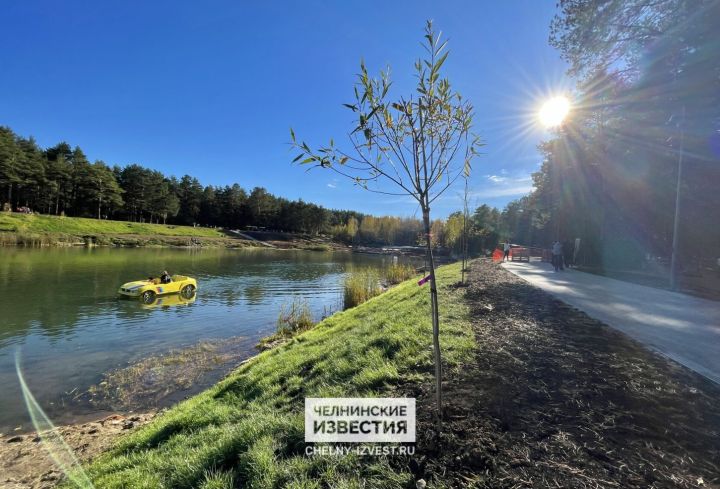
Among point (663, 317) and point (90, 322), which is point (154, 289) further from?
point (663, 317)

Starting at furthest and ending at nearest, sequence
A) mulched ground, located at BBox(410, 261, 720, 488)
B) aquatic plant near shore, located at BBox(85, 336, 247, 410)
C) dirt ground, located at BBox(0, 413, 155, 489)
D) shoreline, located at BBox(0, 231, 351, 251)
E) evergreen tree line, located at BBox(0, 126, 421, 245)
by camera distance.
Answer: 1. evergreen tree line, located at BBox(0, 126, 421, 245)
2. shoreline, located at BBox(0, 231, 351, 251)
3. aquatic plant near shore, located at BBox(85, 336, 247, 410)
4. dirt ground, located at BBox(0, 413, 155, 489)
5. mulched ground, located at BBox(410, 261, 720, 488)

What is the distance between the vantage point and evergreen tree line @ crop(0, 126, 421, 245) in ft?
199

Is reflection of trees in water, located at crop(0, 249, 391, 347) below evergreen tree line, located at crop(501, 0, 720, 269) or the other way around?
below

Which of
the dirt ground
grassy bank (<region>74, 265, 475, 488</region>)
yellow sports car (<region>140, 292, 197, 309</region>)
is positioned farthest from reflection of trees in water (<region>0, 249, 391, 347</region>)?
grassy bank (<region>74, 265, 475, 488</region>)

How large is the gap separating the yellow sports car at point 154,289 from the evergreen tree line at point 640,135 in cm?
2435

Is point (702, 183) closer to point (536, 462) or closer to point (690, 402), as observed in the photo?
point (690, 402)

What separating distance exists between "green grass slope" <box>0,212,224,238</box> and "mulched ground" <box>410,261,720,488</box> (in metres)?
65.4

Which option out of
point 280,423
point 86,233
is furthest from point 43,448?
point 86,233

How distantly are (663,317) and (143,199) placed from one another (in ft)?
308

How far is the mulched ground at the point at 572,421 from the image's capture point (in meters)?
2.39

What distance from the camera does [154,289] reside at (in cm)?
1809

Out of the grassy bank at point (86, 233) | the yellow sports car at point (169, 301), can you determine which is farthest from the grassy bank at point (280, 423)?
the grassy bank at point (86, 233)

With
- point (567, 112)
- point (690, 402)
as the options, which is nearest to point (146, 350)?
point (690, 402)

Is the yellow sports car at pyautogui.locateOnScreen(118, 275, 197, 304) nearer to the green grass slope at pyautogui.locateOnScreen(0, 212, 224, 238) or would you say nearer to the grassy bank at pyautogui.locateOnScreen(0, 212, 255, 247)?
the grassy bank at pyautogui.locateOnScreen(0, 212, 255, 247)
